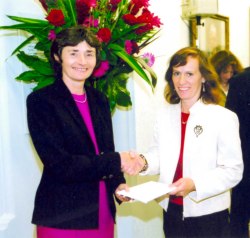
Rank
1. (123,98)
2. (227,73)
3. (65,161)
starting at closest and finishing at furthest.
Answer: (65,161)
(123,98)
(227,73)

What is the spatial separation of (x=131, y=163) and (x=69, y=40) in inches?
23.5

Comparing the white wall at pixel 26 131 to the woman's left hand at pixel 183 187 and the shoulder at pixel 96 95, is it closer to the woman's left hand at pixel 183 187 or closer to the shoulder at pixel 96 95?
the shoulder at pixel 96 95

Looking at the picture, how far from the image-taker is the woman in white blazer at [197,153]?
5.18ft

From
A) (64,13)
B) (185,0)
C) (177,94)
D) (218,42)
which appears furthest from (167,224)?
(218,42)

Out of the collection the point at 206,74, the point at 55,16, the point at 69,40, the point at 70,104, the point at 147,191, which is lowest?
the point at 147,191

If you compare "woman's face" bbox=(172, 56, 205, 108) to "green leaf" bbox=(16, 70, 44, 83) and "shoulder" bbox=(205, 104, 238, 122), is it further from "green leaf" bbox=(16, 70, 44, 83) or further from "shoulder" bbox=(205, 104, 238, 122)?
"green leaf" bbox=(16, 70, 44, 83)

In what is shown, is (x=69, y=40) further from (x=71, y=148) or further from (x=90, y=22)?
(x=71, y=148)

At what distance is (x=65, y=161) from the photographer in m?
1.44

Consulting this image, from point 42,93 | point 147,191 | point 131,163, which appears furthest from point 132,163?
point 42,93

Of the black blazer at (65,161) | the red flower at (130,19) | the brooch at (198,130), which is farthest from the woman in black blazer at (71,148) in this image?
the brooch at (198,130)

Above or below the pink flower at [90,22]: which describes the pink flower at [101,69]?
below

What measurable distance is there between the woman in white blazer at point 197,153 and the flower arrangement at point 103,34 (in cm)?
19

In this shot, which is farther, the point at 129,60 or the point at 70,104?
the point at 129,60

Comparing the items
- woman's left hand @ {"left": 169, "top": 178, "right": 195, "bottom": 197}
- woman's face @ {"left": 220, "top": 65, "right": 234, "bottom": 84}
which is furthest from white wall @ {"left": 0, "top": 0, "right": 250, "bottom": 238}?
woman's left hand @ {"left": 169, "top": 178, "right": 195, "bottom": 197}
